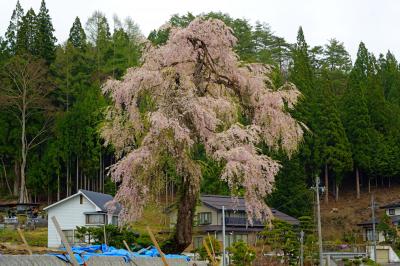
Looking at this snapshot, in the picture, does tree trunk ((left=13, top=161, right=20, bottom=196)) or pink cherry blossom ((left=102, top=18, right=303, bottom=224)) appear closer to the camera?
pink cherry blossom ((left=102, top=18, right=303, bottom=224))

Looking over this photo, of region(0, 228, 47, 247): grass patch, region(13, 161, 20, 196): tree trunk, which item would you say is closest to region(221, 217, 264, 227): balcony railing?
region(0, 228, 47, 247): grass patch

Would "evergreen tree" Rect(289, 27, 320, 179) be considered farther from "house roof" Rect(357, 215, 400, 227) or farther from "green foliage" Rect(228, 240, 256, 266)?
"green foliage" Rect(228, 240, 256, 266)

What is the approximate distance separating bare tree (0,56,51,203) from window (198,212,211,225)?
44.7ft

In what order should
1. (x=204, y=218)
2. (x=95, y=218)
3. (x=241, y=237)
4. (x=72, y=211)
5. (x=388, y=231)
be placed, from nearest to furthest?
1. (x=241, y=237)
2. (x=95, y=218)
3. (x=72, y=211)
4. (x=204, y=218)
5. (x=388, y=231)

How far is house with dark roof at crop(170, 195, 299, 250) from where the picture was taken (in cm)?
2877

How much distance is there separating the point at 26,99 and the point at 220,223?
1748 cm

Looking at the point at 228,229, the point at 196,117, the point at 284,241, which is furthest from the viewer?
the point at 228,229

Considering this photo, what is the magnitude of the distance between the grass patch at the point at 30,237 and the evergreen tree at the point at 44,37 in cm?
1747

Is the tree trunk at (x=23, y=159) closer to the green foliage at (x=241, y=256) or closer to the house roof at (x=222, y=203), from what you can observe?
the house roof at (x=222, y=203)

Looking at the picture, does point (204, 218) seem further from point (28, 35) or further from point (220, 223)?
point (28, 35)

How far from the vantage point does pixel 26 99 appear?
129ft

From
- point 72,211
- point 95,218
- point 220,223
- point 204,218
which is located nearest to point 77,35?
point 72,211

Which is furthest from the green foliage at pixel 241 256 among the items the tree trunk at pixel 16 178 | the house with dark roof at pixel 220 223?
the tree trunk at pixel 16 178

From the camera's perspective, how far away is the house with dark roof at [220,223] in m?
28.8
